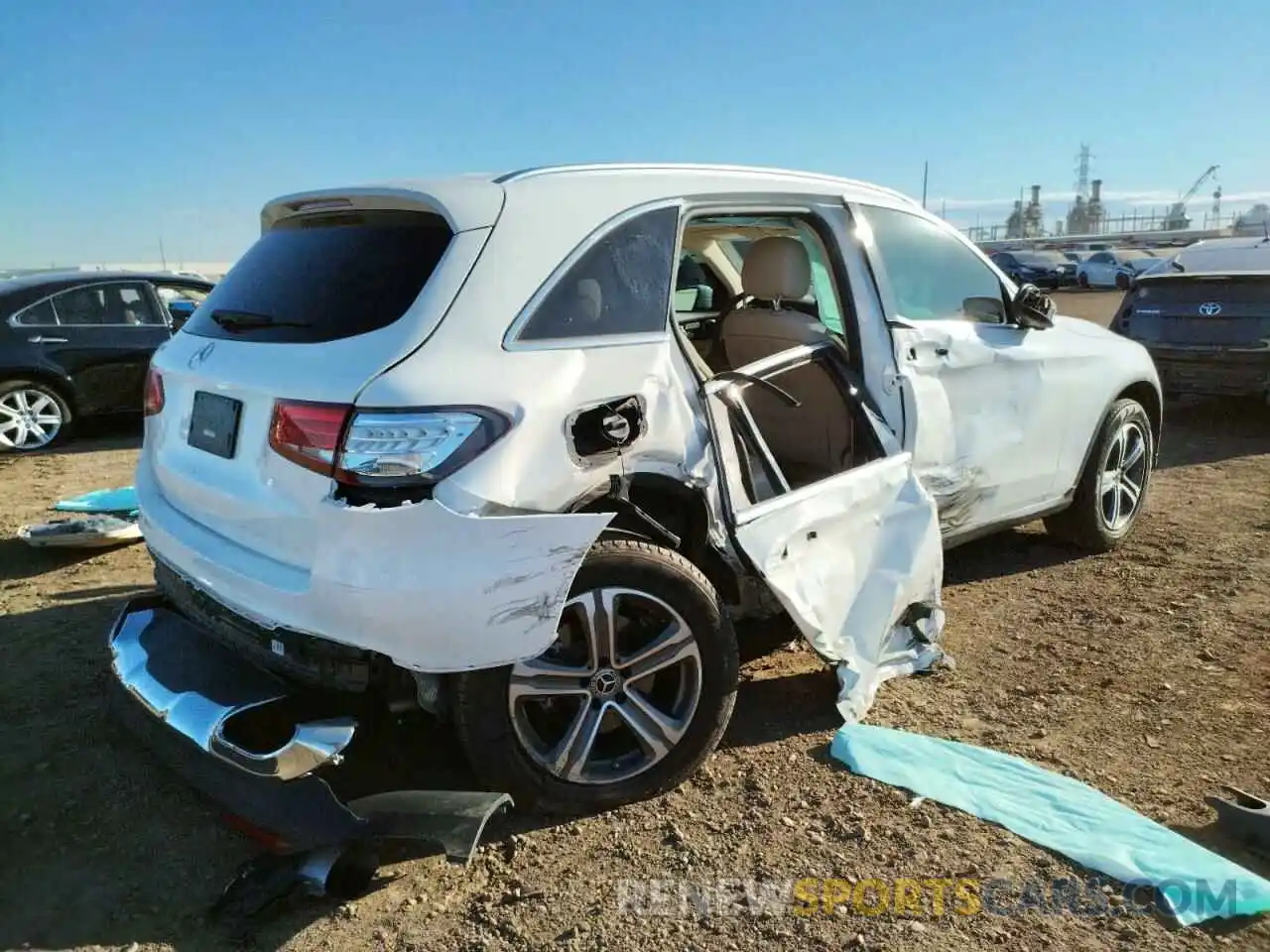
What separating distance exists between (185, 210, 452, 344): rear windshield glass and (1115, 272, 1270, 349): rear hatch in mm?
7924

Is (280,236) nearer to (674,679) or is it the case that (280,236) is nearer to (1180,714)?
(674,679)

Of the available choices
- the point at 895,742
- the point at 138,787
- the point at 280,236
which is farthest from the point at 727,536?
the point at 138,787

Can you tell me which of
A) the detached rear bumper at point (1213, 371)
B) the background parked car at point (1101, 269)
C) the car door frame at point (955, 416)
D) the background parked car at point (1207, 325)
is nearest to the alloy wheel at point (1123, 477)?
the car door frame at point (955, 416)

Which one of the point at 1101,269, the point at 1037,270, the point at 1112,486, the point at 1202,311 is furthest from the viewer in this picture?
the point at 1101,269

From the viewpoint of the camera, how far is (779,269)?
4043 mm

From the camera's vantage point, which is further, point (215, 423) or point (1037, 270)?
point (1037, 270)

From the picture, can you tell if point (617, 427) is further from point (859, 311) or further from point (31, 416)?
point (31, 416)

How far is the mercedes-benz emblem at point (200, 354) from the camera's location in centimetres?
296

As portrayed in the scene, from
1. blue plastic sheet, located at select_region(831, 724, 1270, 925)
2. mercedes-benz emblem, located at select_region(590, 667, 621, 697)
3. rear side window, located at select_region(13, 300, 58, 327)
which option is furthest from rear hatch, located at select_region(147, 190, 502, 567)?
rear side window, located at select_region(13, 300, 58, 327)

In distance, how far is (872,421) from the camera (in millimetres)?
3752

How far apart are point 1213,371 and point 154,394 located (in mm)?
8347

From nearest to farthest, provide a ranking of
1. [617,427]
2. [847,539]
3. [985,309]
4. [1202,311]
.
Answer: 1. [617,427]
2. [847,539]
3. [985,309]
4. [1202,311]

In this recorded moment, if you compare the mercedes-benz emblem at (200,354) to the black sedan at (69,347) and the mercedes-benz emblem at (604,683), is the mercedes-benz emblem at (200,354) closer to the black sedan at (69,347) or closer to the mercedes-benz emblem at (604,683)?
→ the mercedes-benz emblem at (604,683)

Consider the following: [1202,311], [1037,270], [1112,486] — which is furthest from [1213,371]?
[1037,270]
